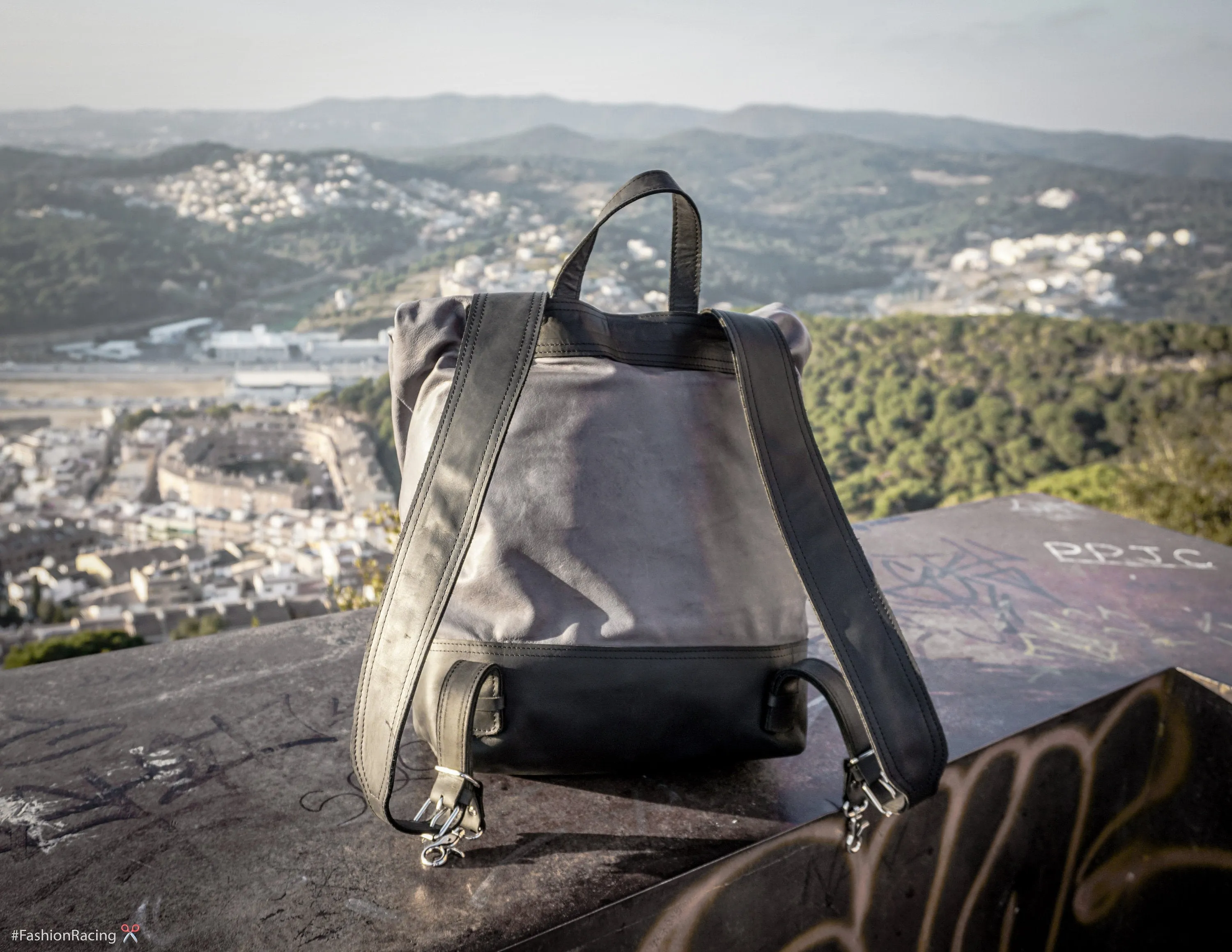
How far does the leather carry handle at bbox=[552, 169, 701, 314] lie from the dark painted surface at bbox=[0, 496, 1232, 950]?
548mm

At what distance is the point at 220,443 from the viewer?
27344 millimetres

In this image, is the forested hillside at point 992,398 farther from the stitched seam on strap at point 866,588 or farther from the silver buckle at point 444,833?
the silver buckle at point 444,833

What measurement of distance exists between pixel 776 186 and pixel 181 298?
99.4 ft

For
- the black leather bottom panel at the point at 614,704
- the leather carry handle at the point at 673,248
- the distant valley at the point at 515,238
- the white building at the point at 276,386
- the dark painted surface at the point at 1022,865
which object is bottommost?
the white building at the point at 276,386

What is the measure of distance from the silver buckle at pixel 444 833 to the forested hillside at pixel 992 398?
56.8 feet

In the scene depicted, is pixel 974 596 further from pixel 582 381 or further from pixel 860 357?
pixel 860 357

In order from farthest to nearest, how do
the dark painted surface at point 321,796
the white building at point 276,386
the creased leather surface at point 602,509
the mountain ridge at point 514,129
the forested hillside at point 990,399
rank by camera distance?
the mountain ridge at point 514,129
the white building at point 276,386
the forested hillside at point 990,399
the creased leather surface at point 602,509
the dark painted surface at point 321,796

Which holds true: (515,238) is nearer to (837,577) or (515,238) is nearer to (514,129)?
(837,577)

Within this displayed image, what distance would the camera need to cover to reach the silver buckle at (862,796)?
0.79m

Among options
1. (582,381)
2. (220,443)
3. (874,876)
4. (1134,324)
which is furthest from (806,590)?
(220,443)

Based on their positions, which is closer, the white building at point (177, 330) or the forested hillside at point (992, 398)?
the forested hillside at point (992, 398)

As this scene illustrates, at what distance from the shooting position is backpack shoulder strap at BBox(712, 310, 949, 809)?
775mm

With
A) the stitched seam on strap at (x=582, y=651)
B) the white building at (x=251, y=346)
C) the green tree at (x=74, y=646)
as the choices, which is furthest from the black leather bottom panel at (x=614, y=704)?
the white building at (x=251, y=346)

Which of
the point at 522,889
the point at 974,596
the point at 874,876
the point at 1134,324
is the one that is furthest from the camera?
the point at 1134,324
